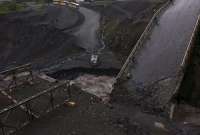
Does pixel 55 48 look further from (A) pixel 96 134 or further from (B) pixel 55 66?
(A) pixel 96 134

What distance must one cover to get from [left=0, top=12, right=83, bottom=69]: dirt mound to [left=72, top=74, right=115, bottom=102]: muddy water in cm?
409

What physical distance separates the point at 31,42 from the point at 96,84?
9061mm

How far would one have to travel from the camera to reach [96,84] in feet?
53.7

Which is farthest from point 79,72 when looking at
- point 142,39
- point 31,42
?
point 31,42

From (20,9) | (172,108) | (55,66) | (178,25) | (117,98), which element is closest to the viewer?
(172,108)

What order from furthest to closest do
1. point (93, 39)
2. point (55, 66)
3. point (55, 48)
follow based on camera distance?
point (93, 39)
point (55, 48)
point (55, 66)

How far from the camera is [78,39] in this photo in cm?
2347

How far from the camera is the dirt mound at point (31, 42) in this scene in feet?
70.4

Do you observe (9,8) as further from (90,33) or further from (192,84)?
(192,84)

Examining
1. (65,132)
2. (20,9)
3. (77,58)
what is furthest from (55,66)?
(20,9)

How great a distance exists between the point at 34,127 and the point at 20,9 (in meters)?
21.1

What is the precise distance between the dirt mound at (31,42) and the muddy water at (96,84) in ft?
13.4

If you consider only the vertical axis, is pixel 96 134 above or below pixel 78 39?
below

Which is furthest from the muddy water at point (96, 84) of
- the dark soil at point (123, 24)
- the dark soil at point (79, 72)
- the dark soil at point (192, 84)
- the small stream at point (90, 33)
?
the small stream at point (90, 33)
